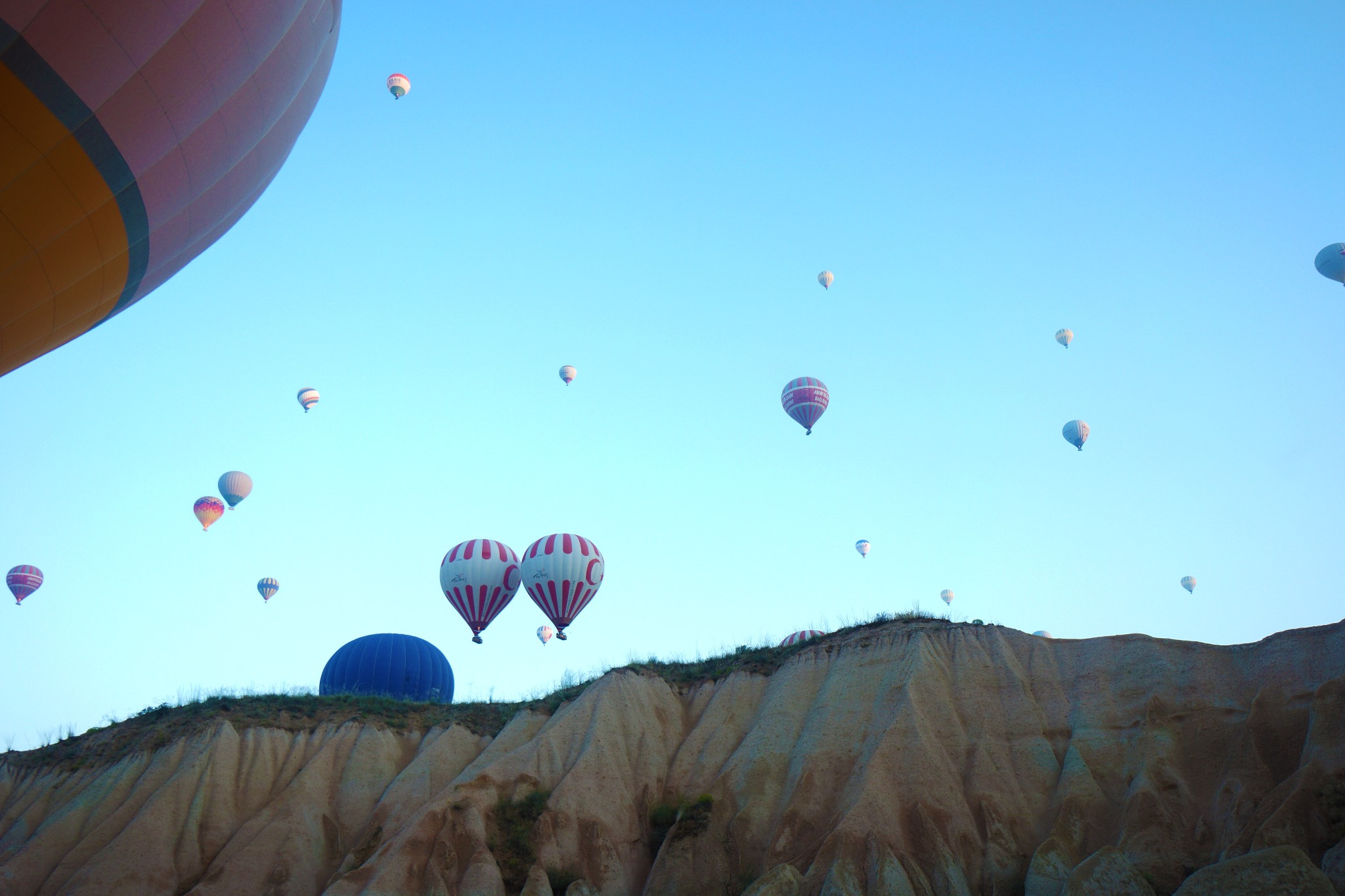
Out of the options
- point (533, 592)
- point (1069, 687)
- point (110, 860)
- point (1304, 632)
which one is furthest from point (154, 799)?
point (1304, 632)

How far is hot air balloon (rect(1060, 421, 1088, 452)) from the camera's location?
50.7 meters

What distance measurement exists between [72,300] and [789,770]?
18190 millimetres

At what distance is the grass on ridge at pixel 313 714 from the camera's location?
30.4 meters

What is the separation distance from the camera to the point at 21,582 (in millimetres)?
49062

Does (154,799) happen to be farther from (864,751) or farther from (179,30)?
(179,30)

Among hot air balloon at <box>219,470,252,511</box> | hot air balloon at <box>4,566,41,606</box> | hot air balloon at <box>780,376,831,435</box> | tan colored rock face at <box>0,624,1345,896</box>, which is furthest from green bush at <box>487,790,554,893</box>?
hot air balloon at <box>4,566,41,606</box>

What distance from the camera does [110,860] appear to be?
25172 mm

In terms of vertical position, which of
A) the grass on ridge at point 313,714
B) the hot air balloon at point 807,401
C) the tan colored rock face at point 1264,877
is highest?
the hot air balloon at point 807,401

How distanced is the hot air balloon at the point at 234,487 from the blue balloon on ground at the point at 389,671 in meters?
14.7

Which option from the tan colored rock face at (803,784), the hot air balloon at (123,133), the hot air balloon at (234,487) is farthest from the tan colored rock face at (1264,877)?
the hot air balloon at (234,487)

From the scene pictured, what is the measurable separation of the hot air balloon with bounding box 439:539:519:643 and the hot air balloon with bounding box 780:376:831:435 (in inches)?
559

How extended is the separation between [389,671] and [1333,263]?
4213 cm

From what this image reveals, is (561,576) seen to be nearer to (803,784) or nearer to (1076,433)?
(803,784)

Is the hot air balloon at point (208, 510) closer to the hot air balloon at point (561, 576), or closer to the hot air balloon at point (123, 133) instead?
the hot air balloon at point (561, 576)
